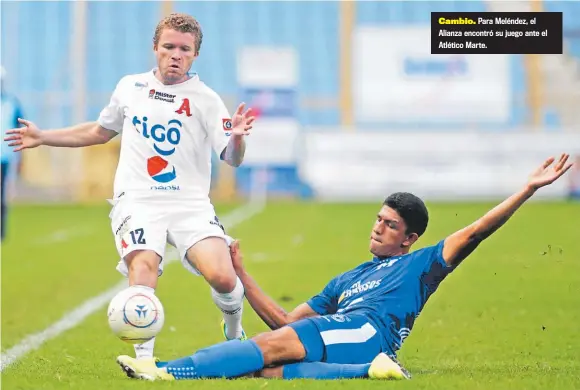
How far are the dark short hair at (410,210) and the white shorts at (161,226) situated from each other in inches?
38.7

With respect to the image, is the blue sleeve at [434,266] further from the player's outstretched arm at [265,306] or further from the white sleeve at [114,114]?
the white sleeve at [114,114]

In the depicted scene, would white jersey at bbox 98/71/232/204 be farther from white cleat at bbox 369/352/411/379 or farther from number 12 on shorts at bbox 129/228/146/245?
white cleat at bbox 369/352/411/379

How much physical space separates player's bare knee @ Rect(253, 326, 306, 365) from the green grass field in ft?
0.74

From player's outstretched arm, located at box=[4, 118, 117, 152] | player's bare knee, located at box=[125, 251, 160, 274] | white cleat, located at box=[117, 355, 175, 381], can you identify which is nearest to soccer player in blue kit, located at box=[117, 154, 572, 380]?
white cleat, located at box=[117, 355, 175, 381]

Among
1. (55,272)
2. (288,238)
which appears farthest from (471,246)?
(288,238)

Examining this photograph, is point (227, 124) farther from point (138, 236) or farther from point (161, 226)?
point (138, 236)

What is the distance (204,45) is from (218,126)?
2466cm

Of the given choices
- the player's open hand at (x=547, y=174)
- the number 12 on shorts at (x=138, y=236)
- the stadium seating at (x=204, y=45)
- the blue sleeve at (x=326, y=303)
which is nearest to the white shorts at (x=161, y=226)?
the number 12 on shorts at (x=138, y=236)

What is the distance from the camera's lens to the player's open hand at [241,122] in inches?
277

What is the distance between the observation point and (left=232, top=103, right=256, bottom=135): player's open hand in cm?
703

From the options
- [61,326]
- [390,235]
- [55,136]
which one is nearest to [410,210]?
[390,235]

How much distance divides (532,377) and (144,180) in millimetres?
2412

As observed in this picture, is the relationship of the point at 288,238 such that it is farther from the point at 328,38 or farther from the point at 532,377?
the point at 328,38

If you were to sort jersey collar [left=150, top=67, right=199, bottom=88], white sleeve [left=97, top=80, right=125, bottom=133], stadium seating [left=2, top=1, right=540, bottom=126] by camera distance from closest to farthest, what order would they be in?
→ jersey collar [left=150, top=67, right=199, bottom=88]
white sleeve [left=97, top=80, right=125, bottom=133]
stadium seating [left=2, top=1, right=540, bottom=126]
